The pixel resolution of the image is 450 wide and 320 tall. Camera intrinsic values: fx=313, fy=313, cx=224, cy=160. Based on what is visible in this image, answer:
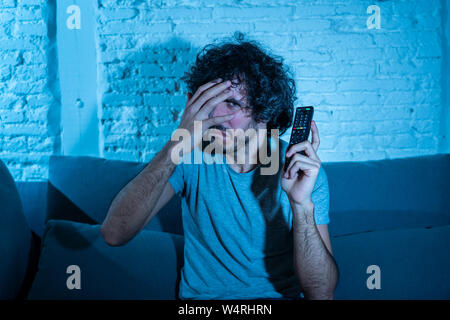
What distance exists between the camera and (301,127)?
3.03 ft

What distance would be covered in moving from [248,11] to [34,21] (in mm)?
962

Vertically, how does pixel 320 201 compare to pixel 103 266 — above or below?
above

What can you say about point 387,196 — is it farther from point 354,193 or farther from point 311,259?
point 311,259

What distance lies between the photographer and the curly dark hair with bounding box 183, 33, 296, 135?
1.07 meters

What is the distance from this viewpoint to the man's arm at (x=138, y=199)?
93 centimetres

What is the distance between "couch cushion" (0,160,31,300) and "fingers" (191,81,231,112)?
0.71 metres

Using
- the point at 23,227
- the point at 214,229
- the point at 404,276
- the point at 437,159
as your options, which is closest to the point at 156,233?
the point at 214,229

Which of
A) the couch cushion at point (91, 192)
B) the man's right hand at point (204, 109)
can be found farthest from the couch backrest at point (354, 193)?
the man's right hand at point (204, 109)

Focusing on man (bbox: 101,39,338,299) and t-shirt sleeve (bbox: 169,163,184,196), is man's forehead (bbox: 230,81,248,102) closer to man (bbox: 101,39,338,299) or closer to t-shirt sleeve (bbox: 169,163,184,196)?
man (bbox: 101,39,338,299)

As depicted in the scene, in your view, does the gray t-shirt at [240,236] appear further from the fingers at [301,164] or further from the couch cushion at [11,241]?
the couch cushion at [11,241]

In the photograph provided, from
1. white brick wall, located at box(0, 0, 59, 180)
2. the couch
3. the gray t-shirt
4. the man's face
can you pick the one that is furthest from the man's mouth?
white brick wall, located at box(0, 0, 59, 180)

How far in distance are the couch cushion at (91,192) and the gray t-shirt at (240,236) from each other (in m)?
0.15

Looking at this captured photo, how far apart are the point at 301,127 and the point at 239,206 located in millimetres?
314

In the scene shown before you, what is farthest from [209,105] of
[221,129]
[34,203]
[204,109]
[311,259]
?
[34,203]
